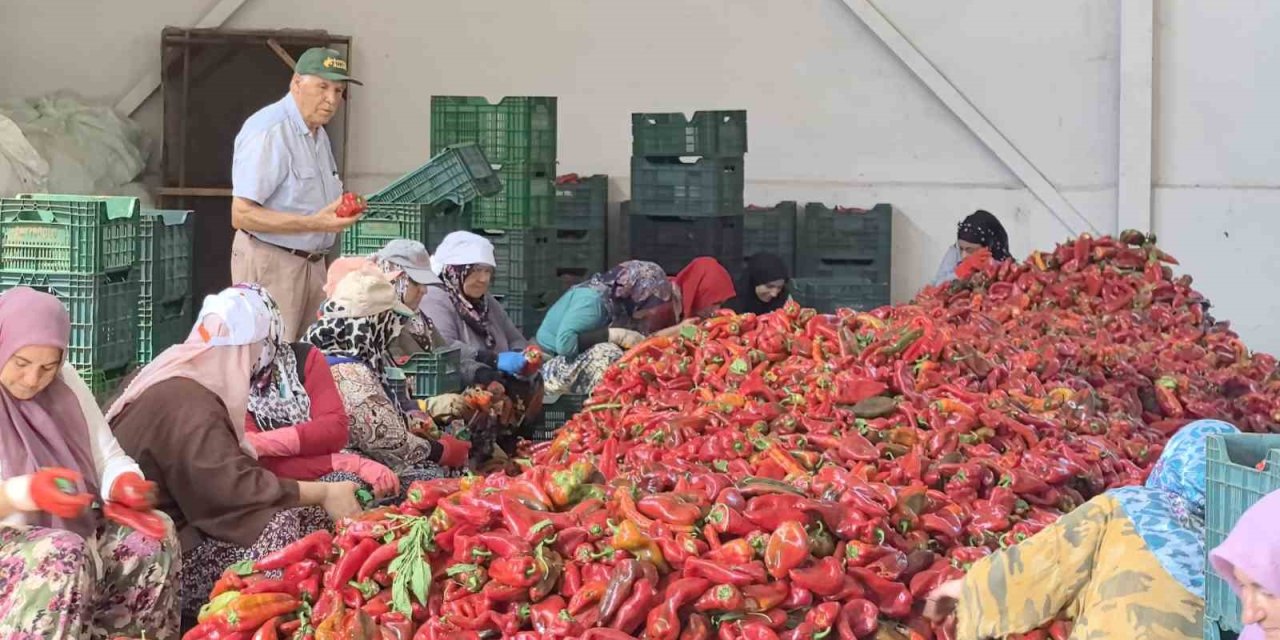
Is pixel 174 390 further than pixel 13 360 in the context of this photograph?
Yes

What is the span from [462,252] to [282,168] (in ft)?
3.29

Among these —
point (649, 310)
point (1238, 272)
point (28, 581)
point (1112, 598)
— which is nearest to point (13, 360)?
point (28, 581)

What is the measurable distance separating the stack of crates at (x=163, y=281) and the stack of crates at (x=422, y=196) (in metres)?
0.88

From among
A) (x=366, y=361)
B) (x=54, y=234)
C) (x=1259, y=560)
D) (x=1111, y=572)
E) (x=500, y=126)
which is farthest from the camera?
(x=500, y=126)

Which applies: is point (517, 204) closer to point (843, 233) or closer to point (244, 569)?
point (843, 233)

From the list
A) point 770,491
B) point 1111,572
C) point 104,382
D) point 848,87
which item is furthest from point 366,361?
point 848,87

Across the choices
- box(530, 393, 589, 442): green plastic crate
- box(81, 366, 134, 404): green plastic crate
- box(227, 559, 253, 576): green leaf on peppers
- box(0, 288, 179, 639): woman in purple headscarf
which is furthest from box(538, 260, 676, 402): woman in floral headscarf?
box(227, 559, 253, 576): green leaf on peppers

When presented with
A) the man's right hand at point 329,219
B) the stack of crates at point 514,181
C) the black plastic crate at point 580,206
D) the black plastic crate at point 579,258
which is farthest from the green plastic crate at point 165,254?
the black plastic crate at point 580,206

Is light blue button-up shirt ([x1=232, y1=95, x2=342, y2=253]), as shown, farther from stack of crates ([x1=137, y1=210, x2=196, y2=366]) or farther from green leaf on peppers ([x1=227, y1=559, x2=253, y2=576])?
green leaf on peppers ([x1=227, y1=559, x2=253, y2=576])

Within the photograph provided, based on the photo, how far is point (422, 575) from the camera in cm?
281

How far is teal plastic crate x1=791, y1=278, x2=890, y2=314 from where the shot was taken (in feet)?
28.1

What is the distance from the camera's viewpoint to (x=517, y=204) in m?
7.58

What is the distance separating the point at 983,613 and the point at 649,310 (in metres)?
4.62

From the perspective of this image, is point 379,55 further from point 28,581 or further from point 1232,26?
point 28,581
